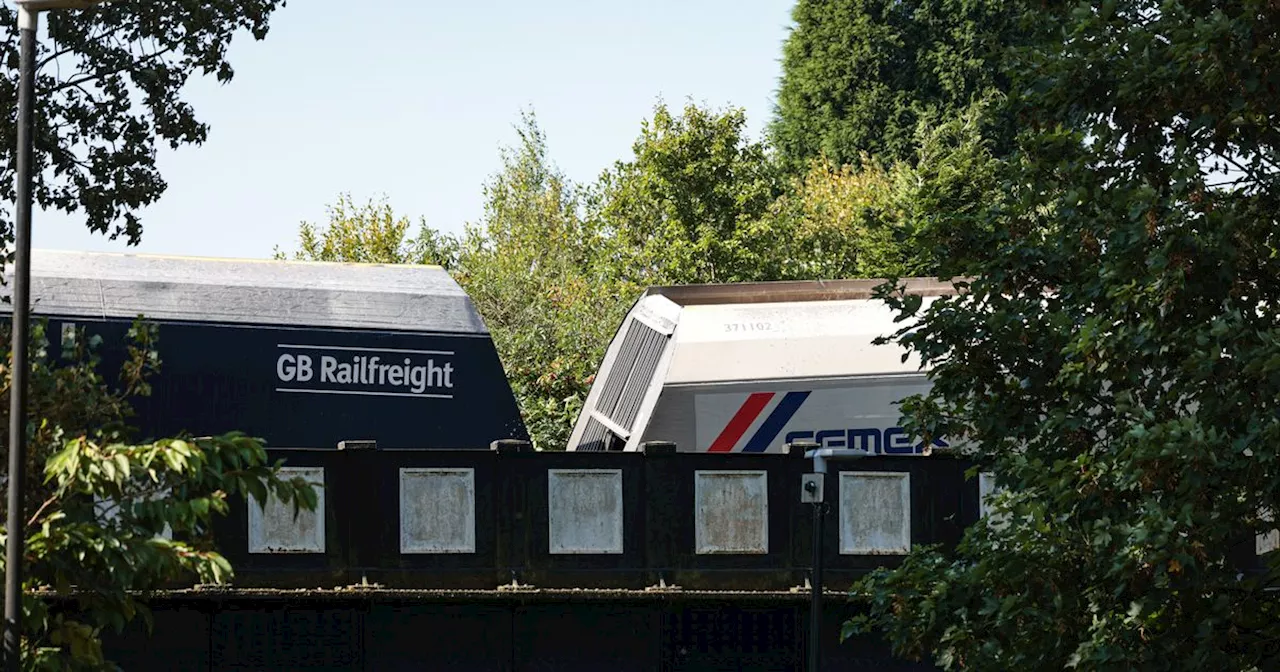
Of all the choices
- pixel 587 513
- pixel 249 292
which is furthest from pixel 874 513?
pixel 249 292

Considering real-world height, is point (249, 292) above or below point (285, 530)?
above

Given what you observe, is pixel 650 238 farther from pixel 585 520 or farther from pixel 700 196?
pixel 585 520

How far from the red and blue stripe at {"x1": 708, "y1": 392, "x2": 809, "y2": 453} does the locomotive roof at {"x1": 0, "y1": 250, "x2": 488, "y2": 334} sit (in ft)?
9.76

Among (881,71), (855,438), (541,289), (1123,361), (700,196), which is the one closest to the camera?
(1123,361)

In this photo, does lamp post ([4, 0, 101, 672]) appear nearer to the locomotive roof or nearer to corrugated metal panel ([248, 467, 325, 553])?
corrugated metal panel ([248, 467, 325, 553])

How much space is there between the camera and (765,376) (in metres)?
19.3

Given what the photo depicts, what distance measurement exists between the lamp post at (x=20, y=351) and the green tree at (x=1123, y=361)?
654 cm

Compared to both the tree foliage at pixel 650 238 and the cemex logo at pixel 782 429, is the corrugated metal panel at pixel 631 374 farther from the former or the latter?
the tree foliage at pixel 650 238

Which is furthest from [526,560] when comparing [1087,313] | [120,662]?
[1087,313]

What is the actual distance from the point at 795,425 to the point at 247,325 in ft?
19.5

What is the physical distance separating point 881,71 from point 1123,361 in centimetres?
5054

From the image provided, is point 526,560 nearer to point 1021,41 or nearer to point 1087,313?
point 1087,313

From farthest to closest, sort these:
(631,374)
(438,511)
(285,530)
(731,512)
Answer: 1. (631,374)
2. (731,512)
3. (438,511)
4. (285,530)

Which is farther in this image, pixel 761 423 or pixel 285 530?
pixel 761 423
